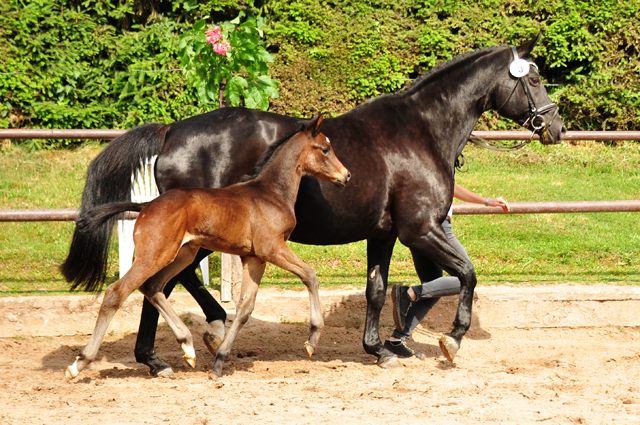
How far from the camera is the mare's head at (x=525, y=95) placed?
202 inches

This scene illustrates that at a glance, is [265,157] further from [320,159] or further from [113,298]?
[113,298]

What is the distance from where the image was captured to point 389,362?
16.7ft

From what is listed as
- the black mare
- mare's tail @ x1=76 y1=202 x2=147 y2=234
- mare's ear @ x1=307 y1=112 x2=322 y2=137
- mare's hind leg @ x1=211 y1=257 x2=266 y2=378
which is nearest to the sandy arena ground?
mare's hind leg @ x1=211 y1=257 x2=266 y2=378

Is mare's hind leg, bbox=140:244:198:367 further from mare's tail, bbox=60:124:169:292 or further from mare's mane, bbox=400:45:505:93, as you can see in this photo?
mare's mane, bbox=400:45:505:93

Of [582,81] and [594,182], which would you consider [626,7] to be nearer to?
[582,81]

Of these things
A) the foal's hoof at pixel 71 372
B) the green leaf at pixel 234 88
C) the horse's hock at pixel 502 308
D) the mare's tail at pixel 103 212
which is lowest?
the horse's hock at pixel 502 308

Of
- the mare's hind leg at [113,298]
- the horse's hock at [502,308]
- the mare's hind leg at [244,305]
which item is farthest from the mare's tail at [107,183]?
the horse's hock at [502,308]

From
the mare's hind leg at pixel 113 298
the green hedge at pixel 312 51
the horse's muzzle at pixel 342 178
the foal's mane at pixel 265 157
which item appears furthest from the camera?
the green hedge at pixel 312 51

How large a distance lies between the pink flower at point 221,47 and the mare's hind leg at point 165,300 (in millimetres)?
2127

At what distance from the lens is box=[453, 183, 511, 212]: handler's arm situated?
18.1ft

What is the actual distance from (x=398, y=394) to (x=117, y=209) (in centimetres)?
205

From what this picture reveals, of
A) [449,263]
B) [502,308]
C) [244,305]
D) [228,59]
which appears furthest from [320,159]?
[502,308]

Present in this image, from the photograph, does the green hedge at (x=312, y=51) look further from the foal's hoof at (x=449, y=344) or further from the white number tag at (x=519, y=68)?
the foal's hoof at (x=449, y=344)

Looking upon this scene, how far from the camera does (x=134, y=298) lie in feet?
19.1
